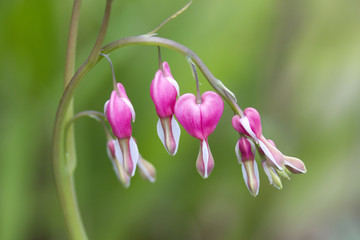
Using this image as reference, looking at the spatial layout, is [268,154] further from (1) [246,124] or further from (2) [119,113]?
(2) [119,113]

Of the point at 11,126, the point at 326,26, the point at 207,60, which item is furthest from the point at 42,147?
the point at 326,26

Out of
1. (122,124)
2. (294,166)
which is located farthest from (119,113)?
(294,166)

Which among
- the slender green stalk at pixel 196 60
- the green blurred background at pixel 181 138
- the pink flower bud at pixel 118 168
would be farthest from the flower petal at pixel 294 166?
the green blurred background at pixel 181 138

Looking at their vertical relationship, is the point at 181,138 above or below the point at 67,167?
below

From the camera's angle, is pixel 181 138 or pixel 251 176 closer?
pixel 251 176

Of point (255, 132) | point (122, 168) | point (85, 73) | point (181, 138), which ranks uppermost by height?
point (85, 73)

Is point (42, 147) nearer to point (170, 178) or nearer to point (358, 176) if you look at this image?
point (170, 178)

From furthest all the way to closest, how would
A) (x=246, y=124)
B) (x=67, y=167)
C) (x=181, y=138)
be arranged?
(x=181, y=138)
(x=67, y=167)
(x=246, y=124)
